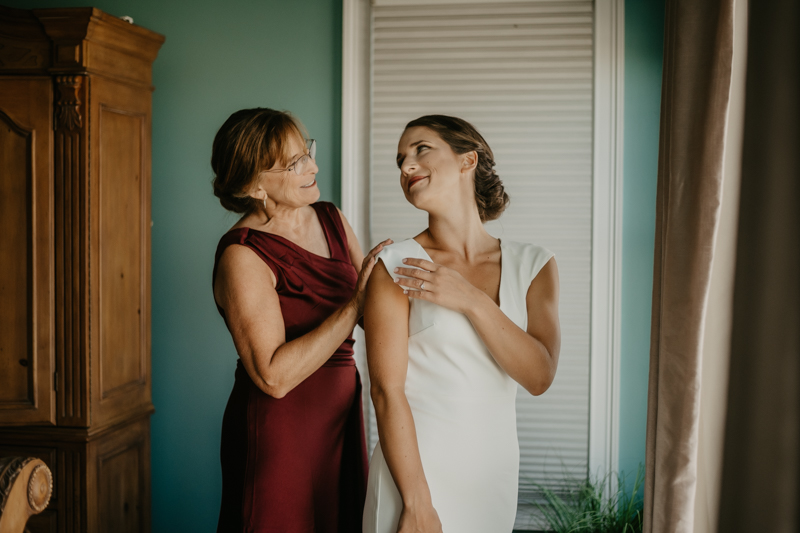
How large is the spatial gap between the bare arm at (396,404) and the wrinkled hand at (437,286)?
74mm

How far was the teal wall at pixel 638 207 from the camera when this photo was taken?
2.63m

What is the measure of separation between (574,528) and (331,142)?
2.00 meters

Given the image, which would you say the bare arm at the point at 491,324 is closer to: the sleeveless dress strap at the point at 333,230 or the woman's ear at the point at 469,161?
the woman's ear at the point at 469,161

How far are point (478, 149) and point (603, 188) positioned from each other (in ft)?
4.28

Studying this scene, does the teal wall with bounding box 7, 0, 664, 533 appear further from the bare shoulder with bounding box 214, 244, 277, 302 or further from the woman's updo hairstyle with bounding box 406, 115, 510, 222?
the woman's updo hairstyle with bounding box 406, 115, 510, 222

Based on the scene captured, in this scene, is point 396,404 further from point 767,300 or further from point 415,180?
point 767,300

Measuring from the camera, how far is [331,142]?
9.04 feet

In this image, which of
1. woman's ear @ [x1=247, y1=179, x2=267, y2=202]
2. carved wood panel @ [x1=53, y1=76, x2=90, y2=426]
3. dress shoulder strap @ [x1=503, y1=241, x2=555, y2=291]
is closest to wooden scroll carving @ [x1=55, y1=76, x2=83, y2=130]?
carved wood panel @ [x1=53, y1=76, x2=90, y2=426]

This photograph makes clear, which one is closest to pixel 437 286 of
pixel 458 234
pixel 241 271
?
pixel 458 234

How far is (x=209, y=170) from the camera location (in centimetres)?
283

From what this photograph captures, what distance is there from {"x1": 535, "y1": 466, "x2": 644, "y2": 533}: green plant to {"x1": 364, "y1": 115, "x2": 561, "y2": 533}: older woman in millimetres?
1286

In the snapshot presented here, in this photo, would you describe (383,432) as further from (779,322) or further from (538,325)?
(779,322)

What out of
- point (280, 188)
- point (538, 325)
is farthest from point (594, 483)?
point (280, 188)

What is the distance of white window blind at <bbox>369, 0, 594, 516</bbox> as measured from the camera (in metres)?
2.69
